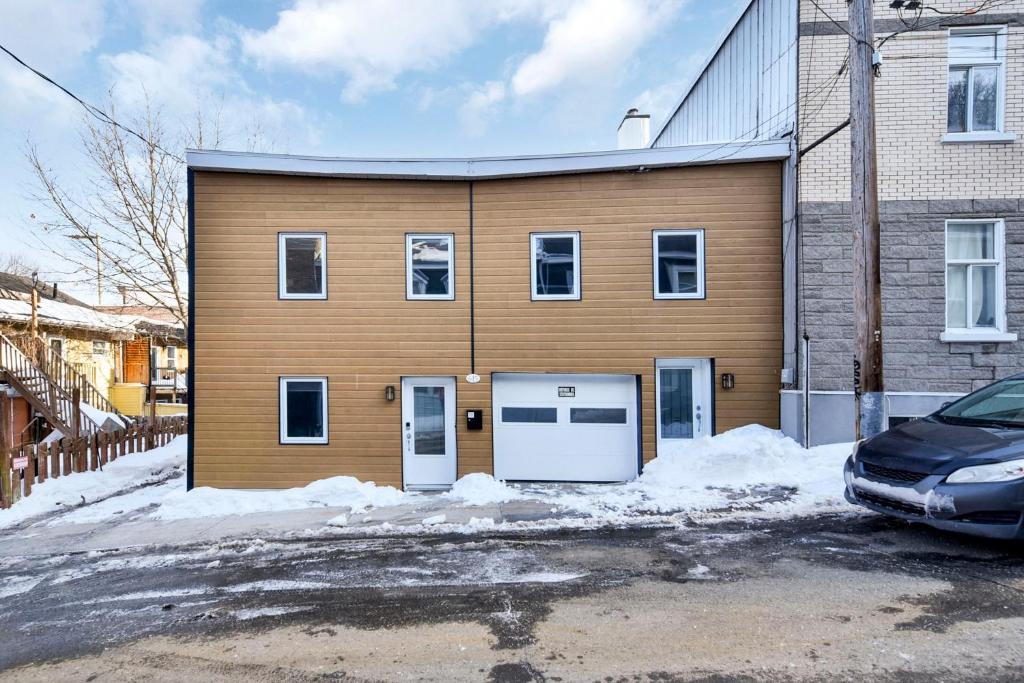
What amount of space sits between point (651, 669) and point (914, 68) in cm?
1008

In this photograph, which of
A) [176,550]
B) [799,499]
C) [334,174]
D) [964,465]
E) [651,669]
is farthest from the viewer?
[334,174]

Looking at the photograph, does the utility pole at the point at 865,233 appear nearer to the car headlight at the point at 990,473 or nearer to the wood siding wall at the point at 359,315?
the car headlight at the point at 990,473

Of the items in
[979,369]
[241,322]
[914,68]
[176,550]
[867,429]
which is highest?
[914,68]

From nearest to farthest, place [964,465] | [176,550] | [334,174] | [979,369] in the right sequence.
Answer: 1. [964,465]
2. [176,550]
3. [979,369]
4. [334,174]

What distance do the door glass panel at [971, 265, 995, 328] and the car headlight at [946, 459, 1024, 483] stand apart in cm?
542

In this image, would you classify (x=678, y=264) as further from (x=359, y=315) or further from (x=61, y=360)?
(x=61, y=360)

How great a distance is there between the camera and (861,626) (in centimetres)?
393

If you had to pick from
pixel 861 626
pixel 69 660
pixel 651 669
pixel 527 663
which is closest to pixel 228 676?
pixel 69 660

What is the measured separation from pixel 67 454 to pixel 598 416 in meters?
9.75

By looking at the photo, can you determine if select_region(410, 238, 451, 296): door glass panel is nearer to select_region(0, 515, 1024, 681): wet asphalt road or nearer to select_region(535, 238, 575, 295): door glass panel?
select_region(535, 238, 575, 295): door glass panel

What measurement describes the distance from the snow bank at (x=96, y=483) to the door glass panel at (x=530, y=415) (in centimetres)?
624

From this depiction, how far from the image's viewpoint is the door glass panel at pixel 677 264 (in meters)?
9.49

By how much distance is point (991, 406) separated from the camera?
597 cm

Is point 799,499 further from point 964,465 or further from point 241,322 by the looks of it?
point 241,322
